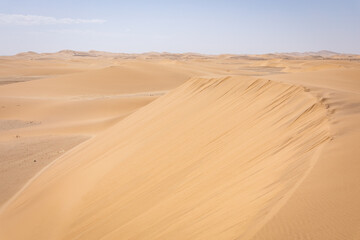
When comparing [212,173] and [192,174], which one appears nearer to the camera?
[212,173]

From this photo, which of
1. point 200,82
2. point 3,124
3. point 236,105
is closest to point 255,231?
point 236,105

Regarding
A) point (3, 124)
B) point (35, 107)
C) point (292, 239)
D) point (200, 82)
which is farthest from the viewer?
point (35, 107)

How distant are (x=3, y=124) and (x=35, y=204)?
34.5 ft

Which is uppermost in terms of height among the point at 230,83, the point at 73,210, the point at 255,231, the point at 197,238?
the point at 230,83

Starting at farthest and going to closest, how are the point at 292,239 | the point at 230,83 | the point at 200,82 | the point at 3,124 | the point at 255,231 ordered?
the point at 3,124
the point at 200,82
the point at 230,83
the point at 255,231
the point at 292,239

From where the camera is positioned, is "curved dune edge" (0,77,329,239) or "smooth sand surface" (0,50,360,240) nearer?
"smooth sand surface" (0,50,360,240)

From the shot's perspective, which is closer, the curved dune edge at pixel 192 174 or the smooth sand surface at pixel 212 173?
the smooth sand surface at pixel 212 173

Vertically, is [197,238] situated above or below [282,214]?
below

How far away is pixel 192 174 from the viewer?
3781 mm

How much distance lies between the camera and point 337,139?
290cm

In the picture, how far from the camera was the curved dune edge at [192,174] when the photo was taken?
8.66ft

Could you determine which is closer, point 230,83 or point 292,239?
point 292,239

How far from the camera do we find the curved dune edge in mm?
2641

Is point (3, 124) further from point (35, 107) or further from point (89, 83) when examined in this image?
point (89, 83)
